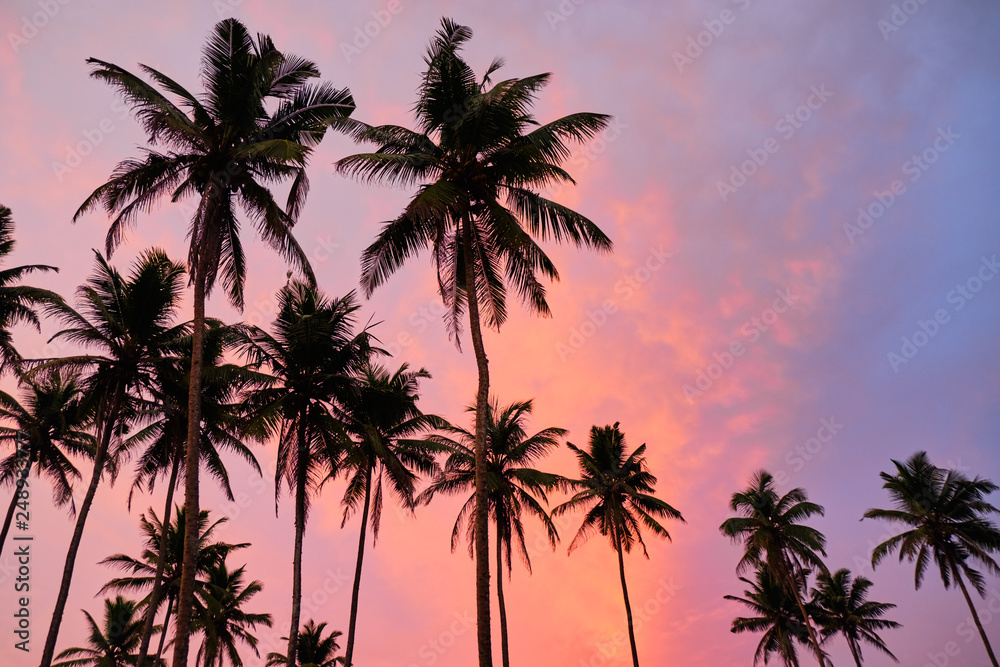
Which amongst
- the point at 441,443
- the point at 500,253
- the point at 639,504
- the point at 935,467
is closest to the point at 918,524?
the point at 935,467

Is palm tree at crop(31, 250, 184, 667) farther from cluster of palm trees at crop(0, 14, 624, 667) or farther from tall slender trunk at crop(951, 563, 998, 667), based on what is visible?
tall slender trunk at crop(951, 563, 998, 667)

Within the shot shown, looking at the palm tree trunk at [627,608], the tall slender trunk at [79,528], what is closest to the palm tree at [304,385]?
the tall slender trunk at [79,528]

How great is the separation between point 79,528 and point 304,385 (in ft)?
28.6

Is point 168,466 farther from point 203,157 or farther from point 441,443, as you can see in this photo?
point 203,157

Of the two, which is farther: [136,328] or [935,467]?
[935,467]

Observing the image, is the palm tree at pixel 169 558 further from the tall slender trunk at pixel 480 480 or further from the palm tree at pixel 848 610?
the palm tree at pixel 848 610

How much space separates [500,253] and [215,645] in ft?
102

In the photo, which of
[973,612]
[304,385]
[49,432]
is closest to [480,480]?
[304,385]

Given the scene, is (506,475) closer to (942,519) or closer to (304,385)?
(304,385)

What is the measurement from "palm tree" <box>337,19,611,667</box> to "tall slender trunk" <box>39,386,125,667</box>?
1172 centimetres

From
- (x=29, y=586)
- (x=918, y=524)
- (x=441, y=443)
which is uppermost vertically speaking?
(x=441, y=443)

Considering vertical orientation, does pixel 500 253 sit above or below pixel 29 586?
above

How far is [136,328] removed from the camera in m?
22.3

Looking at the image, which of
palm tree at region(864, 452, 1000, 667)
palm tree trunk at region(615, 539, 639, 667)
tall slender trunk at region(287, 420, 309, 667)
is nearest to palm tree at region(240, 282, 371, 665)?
tall slender trunk at region(287, 420, 309, 667)
